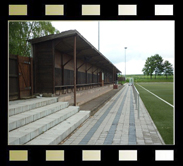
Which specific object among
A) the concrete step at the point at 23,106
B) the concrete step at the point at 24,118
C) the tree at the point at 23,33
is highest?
the tree at the point at 23,33

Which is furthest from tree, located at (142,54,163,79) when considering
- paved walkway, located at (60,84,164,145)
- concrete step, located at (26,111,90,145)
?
concrete step, located at (26,111,90,145)

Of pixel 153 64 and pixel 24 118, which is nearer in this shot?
pixel 24 118

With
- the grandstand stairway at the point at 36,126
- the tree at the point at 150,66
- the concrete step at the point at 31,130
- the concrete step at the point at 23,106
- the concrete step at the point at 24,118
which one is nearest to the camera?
the concrete step at the point at 31,130

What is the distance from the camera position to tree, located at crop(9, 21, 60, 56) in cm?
1695

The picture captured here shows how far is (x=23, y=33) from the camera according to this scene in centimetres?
1927

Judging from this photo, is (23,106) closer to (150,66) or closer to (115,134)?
(115,134)

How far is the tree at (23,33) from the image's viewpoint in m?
17.0

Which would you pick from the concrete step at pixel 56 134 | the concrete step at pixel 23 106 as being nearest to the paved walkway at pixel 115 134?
the concrete step at pixel 56 134

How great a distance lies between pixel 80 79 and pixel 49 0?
13.6 m

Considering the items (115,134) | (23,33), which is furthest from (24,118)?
(23,33)

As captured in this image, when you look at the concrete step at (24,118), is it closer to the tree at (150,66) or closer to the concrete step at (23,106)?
the concrete step at (23,106)

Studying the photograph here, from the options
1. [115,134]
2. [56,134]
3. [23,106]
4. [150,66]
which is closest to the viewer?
[56,134]

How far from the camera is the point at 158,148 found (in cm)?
261
